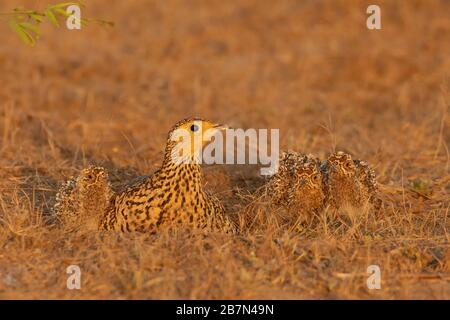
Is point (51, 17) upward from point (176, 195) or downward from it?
upward

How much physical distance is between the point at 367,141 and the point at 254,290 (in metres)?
5.00

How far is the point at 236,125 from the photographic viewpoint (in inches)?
438

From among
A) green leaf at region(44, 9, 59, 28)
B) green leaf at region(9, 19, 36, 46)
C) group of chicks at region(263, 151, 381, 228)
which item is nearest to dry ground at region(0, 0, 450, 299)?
group of chicks at region(263, 151, 381, 228)

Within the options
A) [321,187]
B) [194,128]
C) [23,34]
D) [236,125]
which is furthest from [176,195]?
[236,125]

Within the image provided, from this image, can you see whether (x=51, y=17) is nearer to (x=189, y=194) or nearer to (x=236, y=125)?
(x=189, y=194)

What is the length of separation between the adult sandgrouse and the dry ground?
20 cm

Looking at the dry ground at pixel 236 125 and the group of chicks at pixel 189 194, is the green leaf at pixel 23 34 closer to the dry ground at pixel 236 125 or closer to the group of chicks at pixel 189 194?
the group of chicks at pixel 189 194

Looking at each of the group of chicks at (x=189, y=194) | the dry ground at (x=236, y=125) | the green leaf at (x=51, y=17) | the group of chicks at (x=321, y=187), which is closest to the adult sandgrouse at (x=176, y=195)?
the group of chicks at (x=189, y=194)

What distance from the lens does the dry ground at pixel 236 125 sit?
5.66 meters

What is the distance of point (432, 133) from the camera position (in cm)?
1043

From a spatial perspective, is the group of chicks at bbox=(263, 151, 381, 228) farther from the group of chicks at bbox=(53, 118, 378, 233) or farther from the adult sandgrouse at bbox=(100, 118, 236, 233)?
the adult sandgrouse at bbox=(100, 118, 236, 233)

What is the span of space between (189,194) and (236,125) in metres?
4.90

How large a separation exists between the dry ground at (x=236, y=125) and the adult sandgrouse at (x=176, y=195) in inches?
7.8
